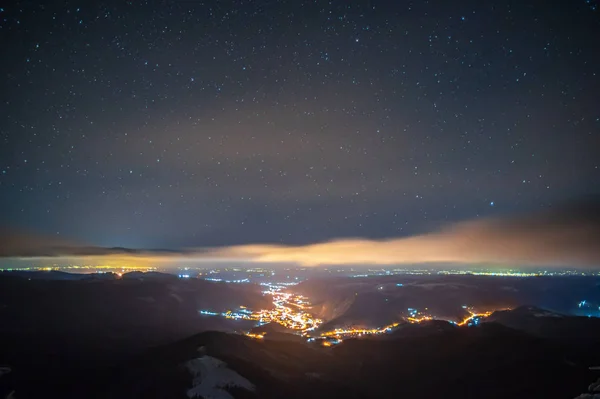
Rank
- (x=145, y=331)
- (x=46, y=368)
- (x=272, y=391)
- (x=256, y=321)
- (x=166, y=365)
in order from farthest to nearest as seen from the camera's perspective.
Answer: (x=256, y=321) < (x=145, y=331) < (x=46, y=368) < (x=166, y=365) < (x=272, y=391)

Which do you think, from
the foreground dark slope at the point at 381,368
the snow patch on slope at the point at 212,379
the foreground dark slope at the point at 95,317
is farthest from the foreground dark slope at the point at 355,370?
the foreground dark slope at the point at 95,317

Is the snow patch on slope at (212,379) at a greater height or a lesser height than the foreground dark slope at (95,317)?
greater

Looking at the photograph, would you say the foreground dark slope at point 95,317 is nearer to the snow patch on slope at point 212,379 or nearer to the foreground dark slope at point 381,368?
the foreground dark slope at point 381,368

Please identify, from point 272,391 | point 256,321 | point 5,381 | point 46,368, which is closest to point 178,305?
point 256,321

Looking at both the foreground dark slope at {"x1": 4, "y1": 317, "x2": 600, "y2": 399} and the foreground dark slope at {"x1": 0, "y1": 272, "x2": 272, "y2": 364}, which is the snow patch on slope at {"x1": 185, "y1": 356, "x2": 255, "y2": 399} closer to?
the foreground dark slope at {"x1": 4, "y1": 317, "x2": 600, "y2": 399}

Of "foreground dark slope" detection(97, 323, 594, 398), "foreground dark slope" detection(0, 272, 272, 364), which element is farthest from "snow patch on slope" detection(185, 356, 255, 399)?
"foreground dark slope" detection(0, 272, 272, 364)

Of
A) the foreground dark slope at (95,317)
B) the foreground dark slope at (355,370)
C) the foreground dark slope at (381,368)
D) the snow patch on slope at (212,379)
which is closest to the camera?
the snow patch on slope at (212,379)

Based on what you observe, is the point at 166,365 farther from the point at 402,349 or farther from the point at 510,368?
the point at 510,368

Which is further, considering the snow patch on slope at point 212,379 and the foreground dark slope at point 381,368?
the foreground dark slope at point 381,368

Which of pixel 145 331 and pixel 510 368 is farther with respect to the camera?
pixel 145 331
